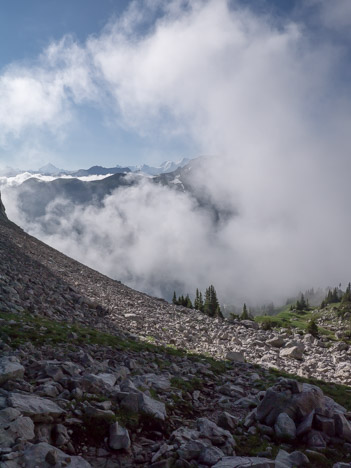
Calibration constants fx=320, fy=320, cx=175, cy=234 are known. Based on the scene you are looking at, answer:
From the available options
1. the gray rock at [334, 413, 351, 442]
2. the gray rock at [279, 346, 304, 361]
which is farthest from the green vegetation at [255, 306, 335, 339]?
the gray rock at [334, 413, 351, 442]

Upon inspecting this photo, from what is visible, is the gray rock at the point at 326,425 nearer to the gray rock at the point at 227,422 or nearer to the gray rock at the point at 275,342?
the gray rock at the point at 227,422

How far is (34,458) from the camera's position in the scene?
7.25 metres

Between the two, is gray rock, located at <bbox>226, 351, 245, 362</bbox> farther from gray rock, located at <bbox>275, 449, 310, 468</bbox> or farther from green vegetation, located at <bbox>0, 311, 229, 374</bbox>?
gray rock, located at <bbox>275, 449, 310, 468</bbox>

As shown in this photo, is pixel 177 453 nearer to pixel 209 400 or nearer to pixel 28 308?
pixel 209 400

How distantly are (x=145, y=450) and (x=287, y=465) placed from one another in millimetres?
4115

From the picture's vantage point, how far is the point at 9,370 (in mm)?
10680

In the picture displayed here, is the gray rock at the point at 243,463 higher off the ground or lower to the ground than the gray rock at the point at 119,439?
higher

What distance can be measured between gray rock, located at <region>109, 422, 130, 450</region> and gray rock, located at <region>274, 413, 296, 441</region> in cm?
560

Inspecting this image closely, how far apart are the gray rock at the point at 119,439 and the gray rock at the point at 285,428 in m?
5.60

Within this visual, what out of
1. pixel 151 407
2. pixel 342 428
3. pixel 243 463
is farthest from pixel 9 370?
pixel 342 428

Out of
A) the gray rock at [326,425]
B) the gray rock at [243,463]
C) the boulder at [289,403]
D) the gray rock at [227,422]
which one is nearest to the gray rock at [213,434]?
the gray rock at [227,422]

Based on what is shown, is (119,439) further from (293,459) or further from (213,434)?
(293,459)

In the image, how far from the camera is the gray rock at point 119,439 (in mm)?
9177

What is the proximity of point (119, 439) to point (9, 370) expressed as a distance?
4.40 meters
